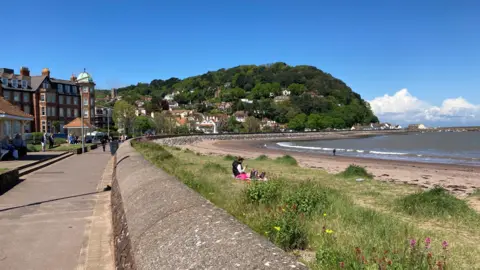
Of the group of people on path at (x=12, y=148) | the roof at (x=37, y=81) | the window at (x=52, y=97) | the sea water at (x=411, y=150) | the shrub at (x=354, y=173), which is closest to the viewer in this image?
the shrub at (x=354, y=173)

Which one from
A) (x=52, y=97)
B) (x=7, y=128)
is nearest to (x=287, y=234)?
(x=7, y=128)

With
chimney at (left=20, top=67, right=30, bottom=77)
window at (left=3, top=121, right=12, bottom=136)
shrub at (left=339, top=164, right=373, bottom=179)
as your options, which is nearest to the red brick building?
chimney at (left=20, top=67, right=30, bottom=77)

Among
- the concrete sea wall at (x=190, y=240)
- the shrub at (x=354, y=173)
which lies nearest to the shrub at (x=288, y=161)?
the shrub at (x=354, y=173)

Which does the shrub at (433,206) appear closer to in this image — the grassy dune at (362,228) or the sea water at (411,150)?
the grassy dune at (362,228)

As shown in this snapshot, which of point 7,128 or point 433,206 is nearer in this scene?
point 433,206

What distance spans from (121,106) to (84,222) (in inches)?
3461

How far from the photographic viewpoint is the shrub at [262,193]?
8008 mm

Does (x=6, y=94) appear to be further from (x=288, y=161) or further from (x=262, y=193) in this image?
(x=262, y=193)

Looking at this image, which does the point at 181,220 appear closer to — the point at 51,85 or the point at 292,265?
the point at 292,265

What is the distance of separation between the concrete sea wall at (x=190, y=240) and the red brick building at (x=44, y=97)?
227ft

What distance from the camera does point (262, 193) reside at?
27.0ft

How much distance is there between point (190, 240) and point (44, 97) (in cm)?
8054

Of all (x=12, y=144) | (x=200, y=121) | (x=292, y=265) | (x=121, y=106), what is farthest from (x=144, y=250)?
(x=200, y=121)

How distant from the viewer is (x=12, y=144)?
72.1 ft
